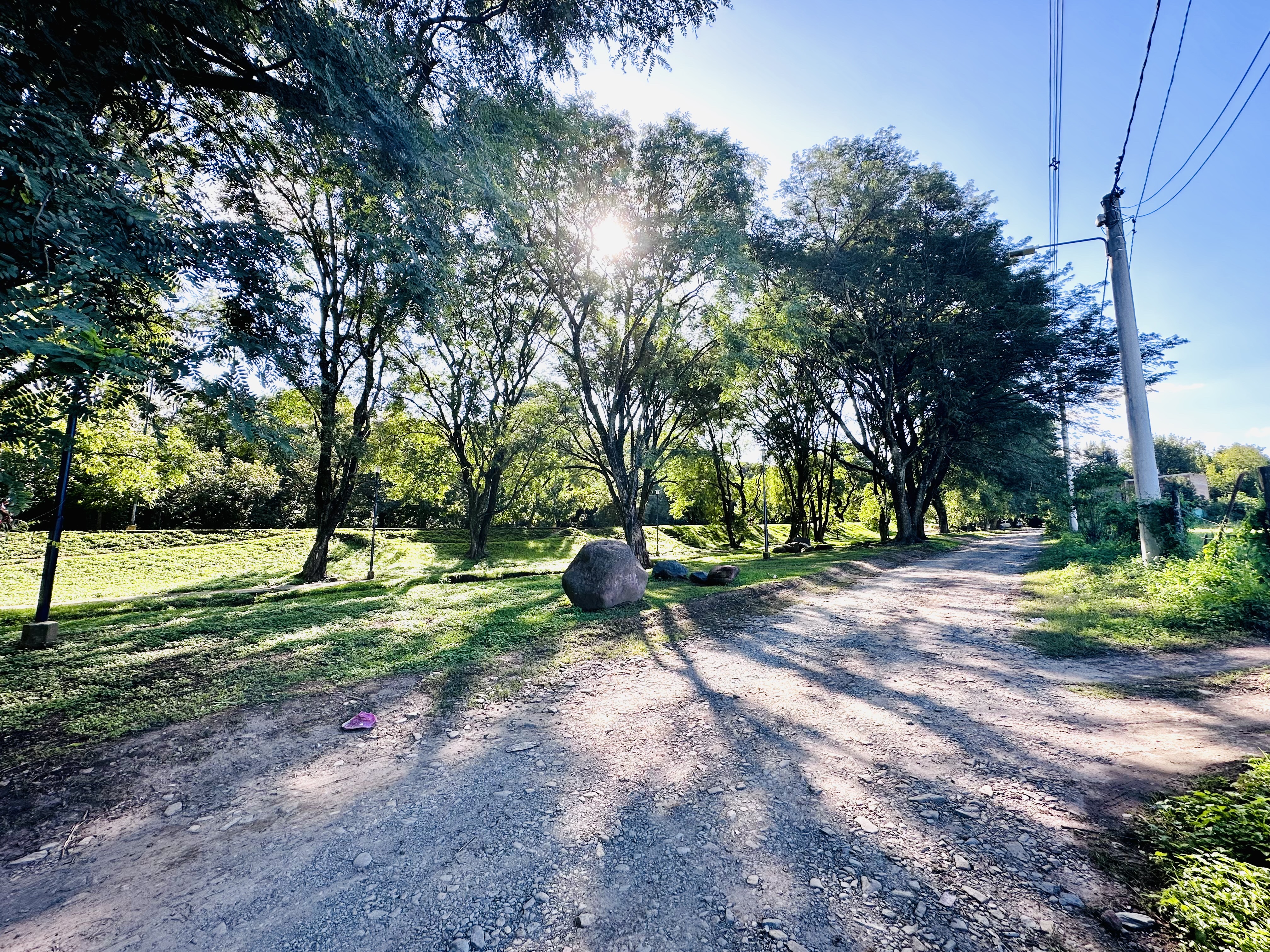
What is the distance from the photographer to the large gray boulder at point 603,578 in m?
8.50

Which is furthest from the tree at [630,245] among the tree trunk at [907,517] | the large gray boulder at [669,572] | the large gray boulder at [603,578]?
the tree trunk at [907,517]

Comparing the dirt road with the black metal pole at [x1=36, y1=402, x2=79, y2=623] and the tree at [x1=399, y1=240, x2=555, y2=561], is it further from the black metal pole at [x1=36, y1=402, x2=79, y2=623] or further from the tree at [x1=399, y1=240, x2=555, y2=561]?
the tree at [x1=399, y1=240, x2=555, y2=561]

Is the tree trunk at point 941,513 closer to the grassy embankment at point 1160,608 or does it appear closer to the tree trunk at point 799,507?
the tree trunk at point 799,507

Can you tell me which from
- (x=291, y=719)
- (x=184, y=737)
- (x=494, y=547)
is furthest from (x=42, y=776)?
(x=494, y=547)

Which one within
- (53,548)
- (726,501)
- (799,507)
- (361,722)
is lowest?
(361,722)

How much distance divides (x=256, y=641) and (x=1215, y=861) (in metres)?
9.05

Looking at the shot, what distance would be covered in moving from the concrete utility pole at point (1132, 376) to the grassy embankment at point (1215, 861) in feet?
33.9

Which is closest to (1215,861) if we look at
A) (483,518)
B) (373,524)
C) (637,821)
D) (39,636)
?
(637,821)

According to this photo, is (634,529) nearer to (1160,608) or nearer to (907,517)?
(1160,608)

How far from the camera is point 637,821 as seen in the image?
8.83 ft

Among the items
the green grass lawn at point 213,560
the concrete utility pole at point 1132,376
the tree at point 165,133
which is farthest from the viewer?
the green grass lawn at point 213,560

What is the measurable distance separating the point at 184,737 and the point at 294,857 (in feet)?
7.33

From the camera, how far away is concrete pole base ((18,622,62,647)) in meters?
6.21

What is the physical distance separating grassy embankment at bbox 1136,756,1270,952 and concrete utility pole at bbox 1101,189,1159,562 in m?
10.3
